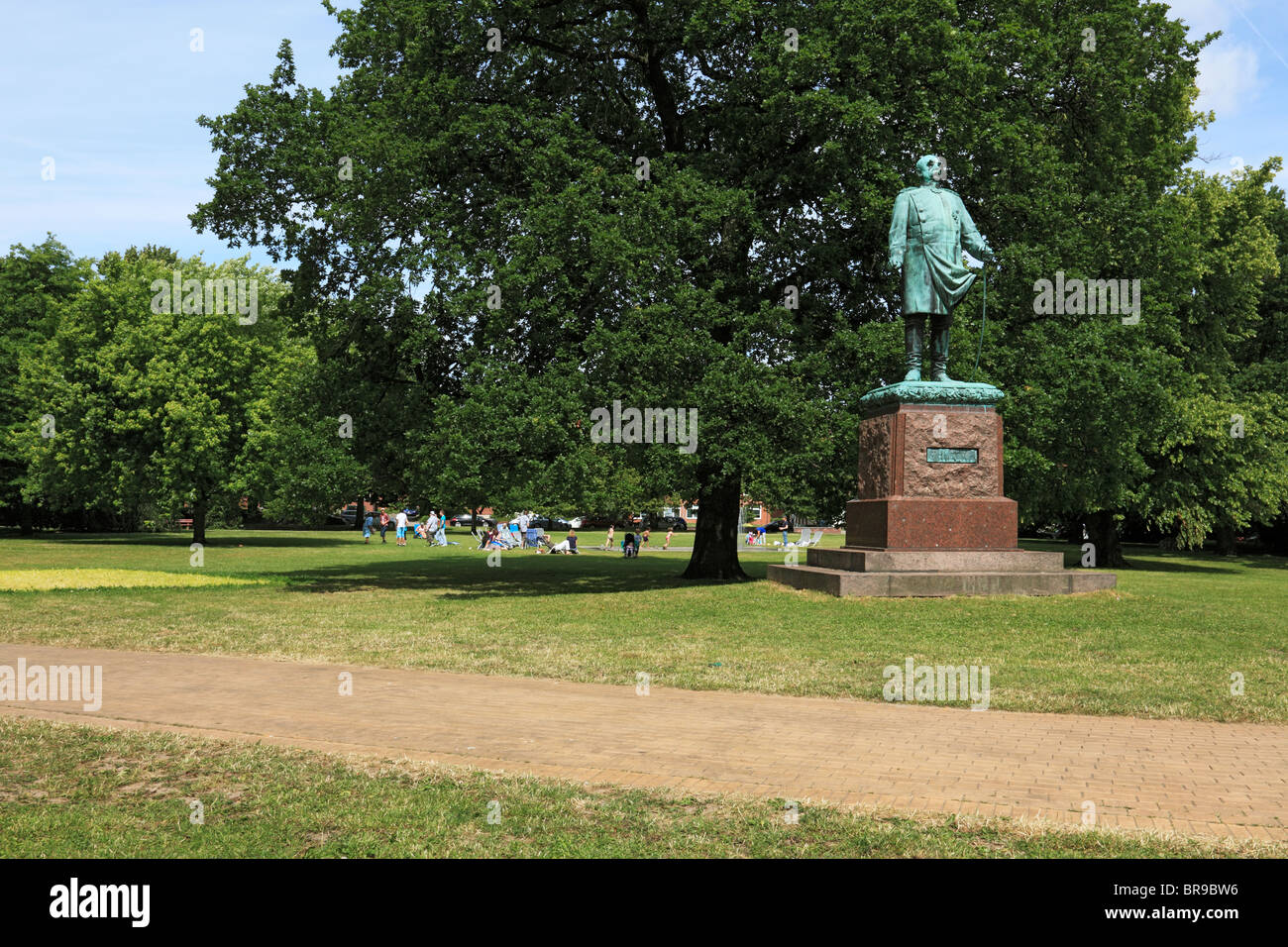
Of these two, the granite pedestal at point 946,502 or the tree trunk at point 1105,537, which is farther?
the tree trunk at point 1105,537

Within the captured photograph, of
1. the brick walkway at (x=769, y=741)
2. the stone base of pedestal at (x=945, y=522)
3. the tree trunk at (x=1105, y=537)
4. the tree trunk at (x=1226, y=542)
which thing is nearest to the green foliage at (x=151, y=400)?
the tree trunk at (x=1105, y=537)

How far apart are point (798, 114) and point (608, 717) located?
→ 595 inches

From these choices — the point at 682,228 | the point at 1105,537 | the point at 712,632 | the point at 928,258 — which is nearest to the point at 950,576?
the point at 712,632

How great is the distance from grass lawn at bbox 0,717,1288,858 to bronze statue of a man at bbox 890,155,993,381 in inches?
477

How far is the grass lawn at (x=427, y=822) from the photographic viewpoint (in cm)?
490

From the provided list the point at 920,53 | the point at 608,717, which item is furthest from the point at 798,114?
the point at 608,717

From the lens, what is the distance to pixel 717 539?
23.1 m

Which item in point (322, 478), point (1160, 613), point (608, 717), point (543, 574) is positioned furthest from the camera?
point (543, 574)

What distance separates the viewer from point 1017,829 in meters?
5.29

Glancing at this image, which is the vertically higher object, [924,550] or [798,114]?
[798,114]

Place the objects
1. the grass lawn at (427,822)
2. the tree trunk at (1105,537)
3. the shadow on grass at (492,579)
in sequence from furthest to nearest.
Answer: the tree trunk at (1105,537) → the shadow on grass at (492,579) → the grass lawn at (427,822)

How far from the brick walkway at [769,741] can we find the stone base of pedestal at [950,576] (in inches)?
249

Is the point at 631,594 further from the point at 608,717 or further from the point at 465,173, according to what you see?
the point at 608,717

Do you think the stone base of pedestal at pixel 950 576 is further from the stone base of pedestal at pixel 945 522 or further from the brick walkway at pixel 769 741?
the brick walkway at pixel 769 741
